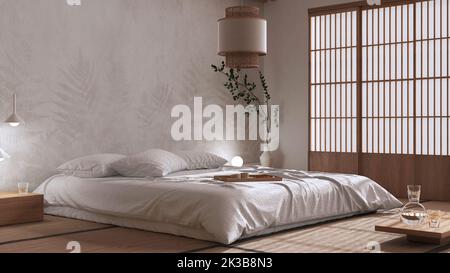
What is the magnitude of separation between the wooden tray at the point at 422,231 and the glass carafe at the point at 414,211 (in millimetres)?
41

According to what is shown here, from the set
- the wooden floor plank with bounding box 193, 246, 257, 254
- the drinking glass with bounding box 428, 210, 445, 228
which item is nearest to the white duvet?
the wooden floor plank with bounding box 193, 246, 257, 254

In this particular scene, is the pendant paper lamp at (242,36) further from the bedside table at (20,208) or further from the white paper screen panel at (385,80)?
the white paper screen panel at (385,80)

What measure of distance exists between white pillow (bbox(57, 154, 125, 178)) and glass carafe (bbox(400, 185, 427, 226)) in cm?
253

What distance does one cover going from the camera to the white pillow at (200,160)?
18.4 feet

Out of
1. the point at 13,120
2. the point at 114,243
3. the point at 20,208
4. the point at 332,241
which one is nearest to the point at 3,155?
the point at 13,120

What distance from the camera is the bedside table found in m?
4.60

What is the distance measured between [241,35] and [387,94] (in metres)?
2.73

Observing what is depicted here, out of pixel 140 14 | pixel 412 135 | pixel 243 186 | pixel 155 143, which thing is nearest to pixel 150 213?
pixel 243 186

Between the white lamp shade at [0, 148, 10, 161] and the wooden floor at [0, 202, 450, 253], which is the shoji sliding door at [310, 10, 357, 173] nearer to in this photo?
the wooden floor at [0, 202, 450, 253]

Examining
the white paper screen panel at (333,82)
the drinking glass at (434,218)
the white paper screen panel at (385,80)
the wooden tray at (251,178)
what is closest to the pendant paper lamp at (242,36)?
the wooden tray at (251,178)

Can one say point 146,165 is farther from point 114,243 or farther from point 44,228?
point 114,243

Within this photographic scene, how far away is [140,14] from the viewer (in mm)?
6172

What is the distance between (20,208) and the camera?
15.4ft

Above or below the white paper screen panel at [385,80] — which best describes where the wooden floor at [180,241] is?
below
